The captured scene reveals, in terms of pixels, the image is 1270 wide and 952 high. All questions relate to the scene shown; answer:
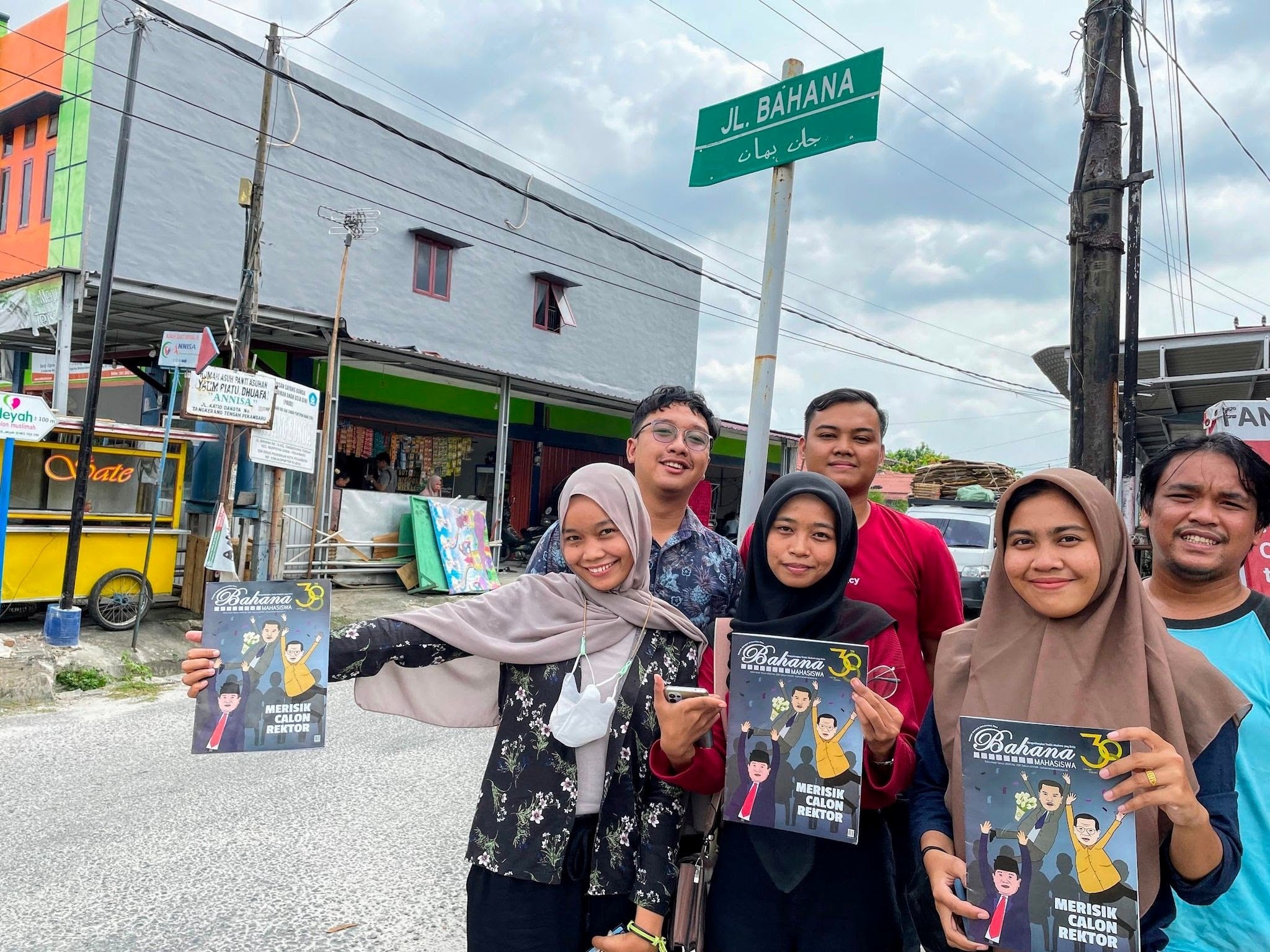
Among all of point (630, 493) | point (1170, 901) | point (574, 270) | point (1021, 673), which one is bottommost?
point (1170, 901)

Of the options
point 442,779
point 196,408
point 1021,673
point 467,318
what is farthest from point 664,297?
point 1021,673

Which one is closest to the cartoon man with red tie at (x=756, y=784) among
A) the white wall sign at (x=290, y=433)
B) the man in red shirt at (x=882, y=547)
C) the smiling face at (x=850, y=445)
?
the man in red shirt at (x=882, y=547)

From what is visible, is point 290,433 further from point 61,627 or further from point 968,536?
point 968,536

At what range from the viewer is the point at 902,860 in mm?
2006

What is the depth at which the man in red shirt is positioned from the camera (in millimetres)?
2330

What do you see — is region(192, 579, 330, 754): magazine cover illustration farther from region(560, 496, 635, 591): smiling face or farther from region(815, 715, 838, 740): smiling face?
region(815, 715, 838, 740): smiling face

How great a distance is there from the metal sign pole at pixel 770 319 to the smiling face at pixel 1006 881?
209 centimetres

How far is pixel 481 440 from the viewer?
54.2ft

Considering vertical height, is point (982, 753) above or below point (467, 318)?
below

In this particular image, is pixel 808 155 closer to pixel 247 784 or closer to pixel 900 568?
pixel 900 568

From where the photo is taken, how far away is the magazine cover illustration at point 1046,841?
4.57 feet

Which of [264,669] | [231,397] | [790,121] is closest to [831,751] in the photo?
[264,669]

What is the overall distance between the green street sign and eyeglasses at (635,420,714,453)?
1520 millimetres

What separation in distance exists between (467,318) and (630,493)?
1502 centimetres
